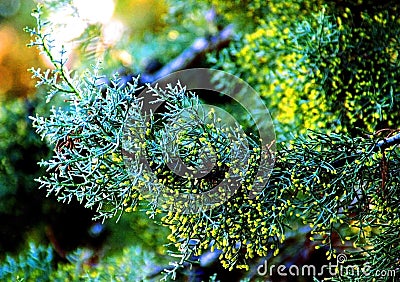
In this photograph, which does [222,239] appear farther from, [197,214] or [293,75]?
[293,75]

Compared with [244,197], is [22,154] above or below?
above

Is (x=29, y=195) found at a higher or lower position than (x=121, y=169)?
higher

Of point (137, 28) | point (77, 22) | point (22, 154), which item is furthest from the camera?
point (137, 28)

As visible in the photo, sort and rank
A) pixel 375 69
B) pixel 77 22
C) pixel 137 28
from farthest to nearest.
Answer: pixel 137 28 < pixel 77 22 < pixel 375 69

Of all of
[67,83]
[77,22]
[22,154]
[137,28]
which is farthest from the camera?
[137,28]

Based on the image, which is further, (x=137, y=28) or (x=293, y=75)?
(x=137, y=28)

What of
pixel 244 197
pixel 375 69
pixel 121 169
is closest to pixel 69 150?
pixel 121 169

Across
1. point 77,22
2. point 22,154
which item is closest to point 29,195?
point 22,154

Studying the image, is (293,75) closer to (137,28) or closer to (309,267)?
(309,267)

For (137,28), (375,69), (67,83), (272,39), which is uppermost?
(137,28)
